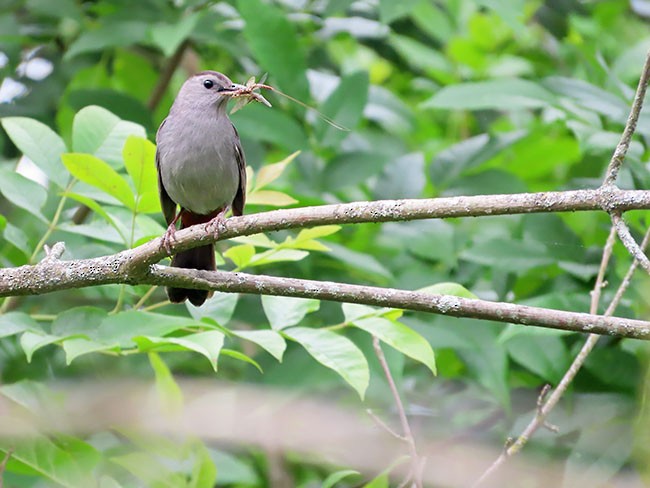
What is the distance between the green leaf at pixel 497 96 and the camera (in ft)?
13.5

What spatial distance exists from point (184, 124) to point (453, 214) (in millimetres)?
2074

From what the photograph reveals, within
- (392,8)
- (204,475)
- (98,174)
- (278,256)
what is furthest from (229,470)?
(392,8)

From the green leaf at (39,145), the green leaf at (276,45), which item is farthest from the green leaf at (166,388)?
the green leaf at (276,45)

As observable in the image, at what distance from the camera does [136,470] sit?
3.26 metres

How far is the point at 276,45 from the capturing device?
4.50m

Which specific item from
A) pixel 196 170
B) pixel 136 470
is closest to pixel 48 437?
pixel 136 470

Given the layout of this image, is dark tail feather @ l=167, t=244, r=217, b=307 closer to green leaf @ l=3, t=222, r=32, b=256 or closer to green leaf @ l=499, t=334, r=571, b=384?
green leaf @ l=3, t=222, r=32, b=256

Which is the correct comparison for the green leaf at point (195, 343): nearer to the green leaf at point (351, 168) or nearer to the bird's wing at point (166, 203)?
the bird's wing at point (166, 203)

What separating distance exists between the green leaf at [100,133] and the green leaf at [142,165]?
13.4 inches

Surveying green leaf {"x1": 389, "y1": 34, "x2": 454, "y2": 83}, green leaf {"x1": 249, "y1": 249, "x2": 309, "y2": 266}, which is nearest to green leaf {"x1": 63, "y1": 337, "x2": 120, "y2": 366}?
green leaf {"x1": 249, "y1": 249, "x2": 309, "y2": 266}

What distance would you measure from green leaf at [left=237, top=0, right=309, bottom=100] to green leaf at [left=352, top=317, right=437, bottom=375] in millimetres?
1646

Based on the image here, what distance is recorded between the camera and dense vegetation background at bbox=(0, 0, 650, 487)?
128 inches

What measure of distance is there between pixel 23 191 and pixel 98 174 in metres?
0.44

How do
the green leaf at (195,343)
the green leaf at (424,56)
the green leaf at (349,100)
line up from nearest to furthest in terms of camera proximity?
the green leaf at (195,343), the green leaf at (349,100), the green leaf at (424,56)
